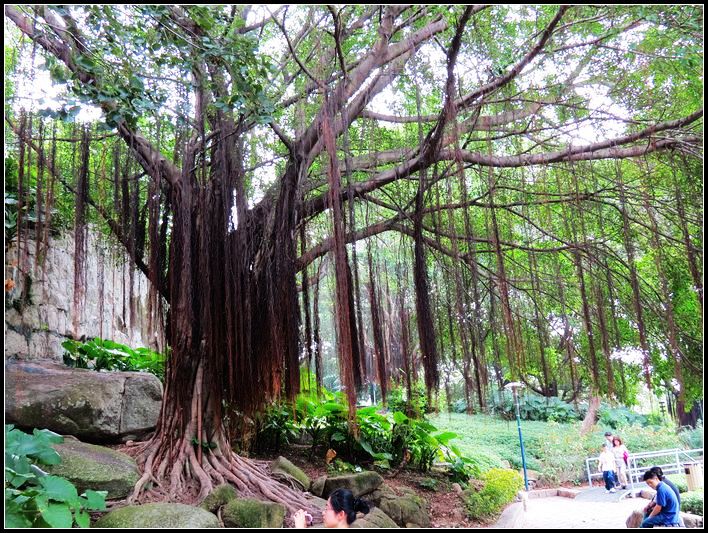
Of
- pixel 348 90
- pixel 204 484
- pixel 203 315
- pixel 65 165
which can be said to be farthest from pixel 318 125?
pixel 204 484

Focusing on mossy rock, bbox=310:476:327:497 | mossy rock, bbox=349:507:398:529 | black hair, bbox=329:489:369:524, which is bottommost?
mossy rock, bbox=349:507:398:529

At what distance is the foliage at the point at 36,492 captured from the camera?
2.20 metres

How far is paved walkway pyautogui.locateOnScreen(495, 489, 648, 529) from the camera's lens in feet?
16.5

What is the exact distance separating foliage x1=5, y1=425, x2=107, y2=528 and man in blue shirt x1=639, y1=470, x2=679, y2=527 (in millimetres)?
3450

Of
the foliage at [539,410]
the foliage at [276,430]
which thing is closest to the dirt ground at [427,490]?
the foliage at [276,430]

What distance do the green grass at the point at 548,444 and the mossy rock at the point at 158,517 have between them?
5990 mm

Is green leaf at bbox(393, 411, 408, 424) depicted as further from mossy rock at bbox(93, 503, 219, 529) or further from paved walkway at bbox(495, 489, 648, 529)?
mossy rock at bbox(93, 503, 219, 529)

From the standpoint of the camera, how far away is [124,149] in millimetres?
3941

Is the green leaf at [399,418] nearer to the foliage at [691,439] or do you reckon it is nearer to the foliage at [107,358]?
the foliage at [107,358]

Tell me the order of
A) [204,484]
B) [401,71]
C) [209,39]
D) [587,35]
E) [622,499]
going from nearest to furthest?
1. [209,39]
2. [204,484]
3. [587,35]
4. [401,71]
5. [622,499]

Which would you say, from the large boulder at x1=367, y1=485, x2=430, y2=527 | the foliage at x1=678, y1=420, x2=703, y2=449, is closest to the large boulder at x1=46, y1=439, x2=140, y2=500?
the large boulder at x1=367, y1=485, x2=430, y2=527

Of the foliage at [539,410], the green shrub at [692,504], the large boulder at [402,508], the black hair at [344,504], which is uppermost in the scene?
the black hair at [344,504]

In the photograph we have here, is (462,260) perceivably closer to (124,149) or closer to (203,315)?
(203,315)

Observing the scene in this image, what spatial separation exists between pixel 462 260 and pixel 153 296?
267cm
